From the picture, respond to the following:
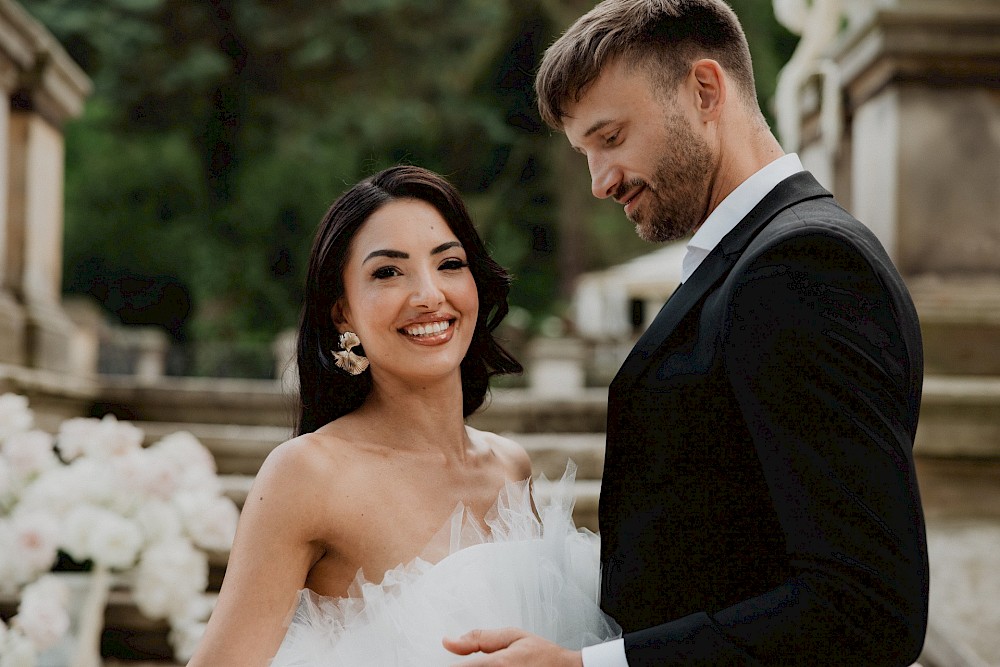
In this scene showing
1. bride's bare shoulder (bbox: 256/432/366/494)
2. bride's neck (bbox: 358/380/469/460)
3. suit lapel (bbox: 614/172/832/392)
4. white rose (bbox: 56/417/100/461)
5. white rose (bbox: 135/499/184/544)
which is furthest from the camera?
white rose (bbox: 56/417/100/461)

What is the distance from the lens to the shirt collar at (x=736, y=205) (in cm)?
191

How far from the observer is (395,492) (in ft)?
7.96

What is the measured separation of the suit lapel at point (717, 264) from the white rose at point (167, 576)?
2.53 meters

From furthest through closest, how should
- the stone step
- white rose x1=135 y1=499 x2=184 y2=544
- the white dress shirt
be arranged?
the stone step < white rose x1=135 y1=499 x2=184 y2=544 < the white dress shirt

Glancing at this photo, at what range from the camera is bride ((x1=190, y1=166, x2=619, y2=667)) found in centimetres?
212

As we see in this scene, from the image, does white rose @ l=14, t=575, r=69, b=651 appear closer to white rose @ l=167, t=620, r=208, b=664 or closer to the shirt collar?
white rose @ l=167, t=620, r=208, b=664

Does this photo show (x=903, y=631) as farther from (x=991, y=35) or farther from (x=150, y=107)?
(x=150, y=107)

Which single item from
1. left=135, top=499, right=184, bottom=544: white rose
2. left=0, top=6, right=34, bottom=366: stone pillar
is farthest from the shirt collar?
left=0, top=6, right=34, bottom=366: stone pillar

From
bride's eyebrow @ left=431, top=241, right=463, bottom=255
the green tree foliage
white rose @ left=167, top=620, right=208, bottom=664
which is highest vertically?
the green tree foliage

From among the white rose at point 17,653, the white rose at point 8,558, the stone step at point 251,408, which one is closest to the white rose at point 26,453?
the white rose at point 8,558

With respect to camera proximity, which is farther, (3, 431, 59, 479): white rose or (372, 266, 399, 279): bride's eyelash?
(3, 431, 59, 479): white rose

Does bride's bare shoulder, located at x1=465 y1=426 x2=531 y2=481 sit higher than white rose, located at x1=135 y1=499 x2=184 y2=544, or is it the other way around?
bride's bare shoulder, located at x1=465 y1=426 x2=531 y2=481

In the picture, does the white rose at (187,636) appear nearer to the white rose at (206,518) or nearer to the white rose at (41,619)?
the white rose at (206,518)

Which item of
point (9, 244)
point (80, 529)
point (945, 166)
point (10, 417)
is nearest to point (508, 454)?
point (80, 529)
